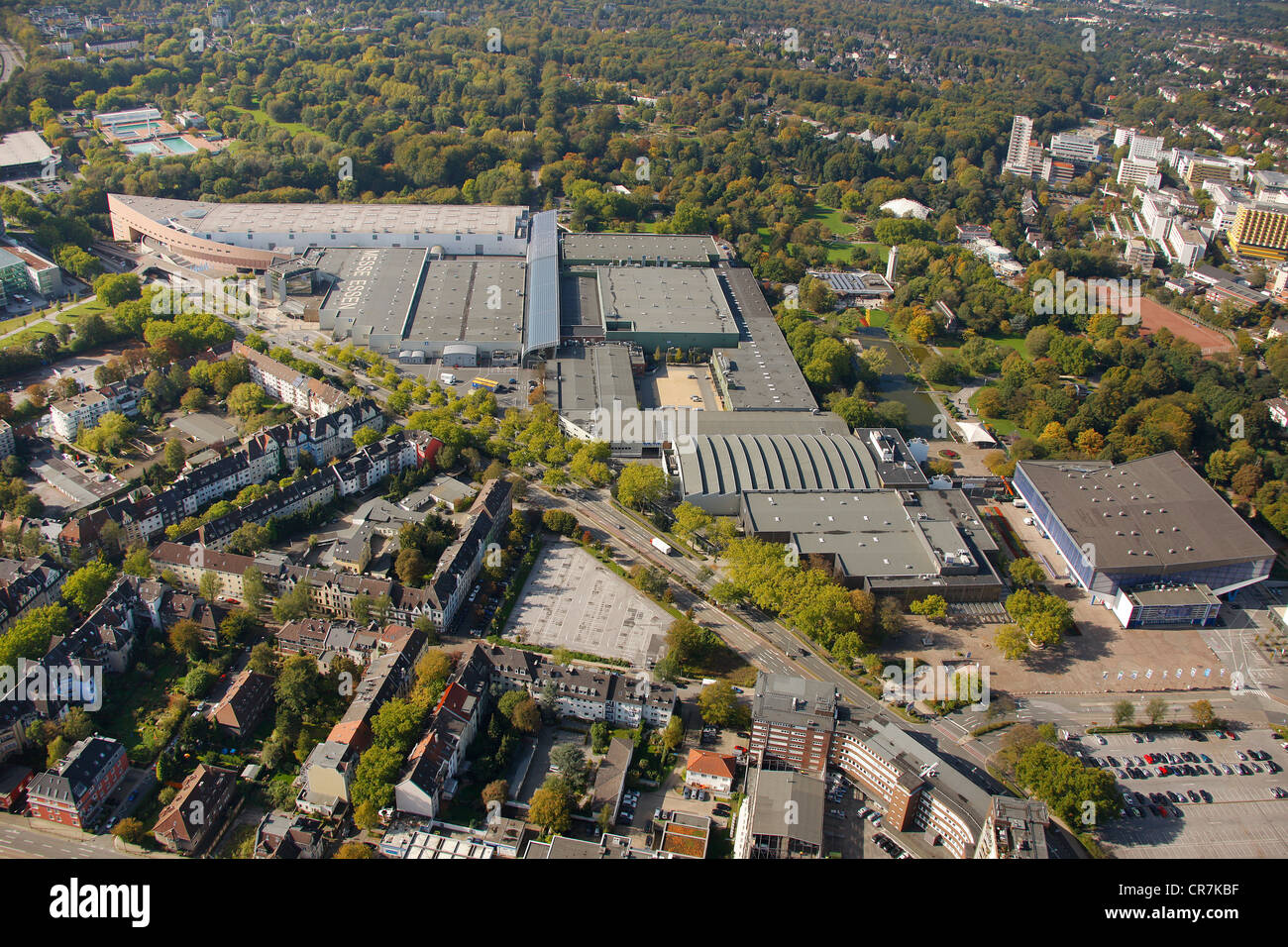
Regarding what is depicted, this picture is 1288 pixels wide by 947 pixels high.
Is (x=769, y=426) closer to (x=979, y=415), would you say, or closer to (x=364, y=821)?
(x=979, y=415)

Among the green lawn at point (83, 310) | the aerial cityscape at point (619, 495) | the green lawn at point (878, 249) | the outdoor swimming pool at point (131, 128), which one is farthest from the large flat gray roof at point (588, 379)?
the outdoor swimming pool at point (131, 128)

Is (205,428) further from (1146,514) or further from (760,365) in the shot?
(1146,514)

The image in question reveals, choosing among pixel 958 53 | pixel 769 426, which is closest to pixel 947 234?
pixel 769 426

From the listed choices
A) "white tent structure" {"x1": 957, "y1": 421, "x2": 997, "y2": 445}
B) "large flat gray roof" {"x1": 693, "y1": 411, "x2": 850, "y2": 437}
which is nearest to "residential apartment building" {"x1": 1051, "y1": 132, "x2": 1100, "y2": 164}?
"white tent structure" {"x1": 957, "y1": 421, "x2": 997, "y2": 445}

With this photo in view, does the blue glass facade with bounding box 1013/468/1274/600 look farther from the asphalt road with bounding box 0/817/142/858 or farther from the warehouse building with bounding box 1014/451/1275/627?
the asphalt road with bounding box 0/817/142/858

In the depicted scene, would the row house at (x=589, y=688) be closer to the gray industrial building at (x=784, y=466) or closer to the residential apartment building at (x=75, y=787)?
the residential apartment building at (x=75, y=787)
